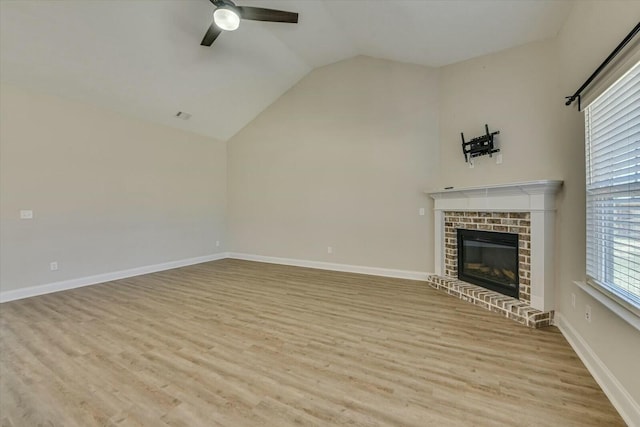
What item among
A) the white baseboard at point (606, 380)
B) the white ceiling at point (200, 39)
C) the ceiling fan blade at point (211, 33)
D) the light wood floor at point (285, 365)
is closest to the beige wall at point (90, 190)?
the white ceiling at point (200, 39)

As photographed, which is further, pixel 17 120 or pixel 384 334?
pixel 17 120

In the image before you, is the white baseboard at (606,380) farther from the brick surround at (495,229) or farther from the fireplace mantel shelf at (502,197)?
the fireplace mantel shelf at (502,197)

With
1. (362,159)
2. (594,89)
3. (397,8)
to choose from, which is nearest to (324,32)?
(397,8)

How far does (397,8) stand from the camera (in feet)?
10.2

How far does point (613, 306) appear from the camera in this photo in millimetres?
1729

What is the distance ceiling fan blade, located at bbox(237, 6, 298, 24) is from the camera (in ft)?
9.30

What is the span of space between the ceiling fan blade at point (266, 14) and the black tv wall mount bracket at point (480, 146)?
8.69 ft

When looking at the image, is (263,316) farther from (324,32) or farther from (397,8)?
(324,32)

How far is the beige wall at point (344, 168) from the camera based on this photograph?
14.5 ft

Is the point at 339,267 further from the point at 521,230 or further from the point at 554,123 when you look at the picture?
the point at 554,123

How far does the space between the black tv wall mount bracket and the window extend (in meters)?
1.30

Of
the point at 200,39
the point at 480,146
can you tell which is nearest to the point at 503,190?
the point at 480,146

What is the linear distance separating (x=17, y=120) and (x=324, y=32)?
4357 millimetres

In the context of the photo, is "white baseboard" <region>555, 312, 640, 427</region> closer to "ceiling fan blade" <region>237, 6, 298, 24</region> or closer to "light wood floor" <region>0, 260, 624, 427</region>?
"light wood floor" <region>0, 260, 624, 427</region>
